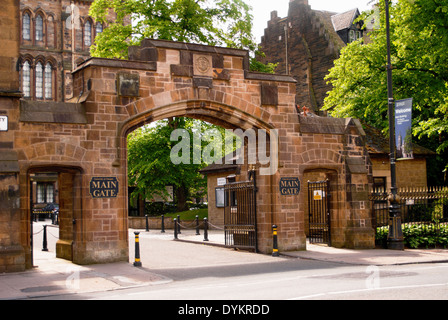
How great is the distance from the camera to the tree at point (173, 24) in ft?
106

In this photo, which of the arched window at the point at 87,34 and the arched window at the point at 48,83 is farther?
the arched window at the point at 87,34

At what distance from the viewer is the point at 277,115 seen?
1891 cm

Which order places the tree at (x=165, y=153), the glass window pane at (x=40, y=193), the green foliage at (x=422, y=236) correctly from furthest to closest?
the glass window pane at (x=40, y=193) → the tree at (x=165, y=153) → the green foliage at (x=422, y=236)

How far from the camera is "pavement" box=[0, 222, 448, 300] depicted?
1205cm

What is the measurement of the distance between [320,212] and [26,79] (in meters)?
47.1

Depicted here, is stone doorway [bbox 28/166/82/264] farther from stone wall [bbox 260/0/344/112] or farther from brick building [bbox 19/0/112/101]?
brick building [bbox 19/0/112/101]

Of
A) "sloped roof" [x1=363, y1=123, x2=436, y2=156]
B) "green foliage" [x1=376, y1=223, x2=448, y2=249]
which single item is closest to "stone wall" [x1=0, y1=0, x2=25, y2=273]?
"green foliage" [x1=376, y1=223, x2=448, y2=249]

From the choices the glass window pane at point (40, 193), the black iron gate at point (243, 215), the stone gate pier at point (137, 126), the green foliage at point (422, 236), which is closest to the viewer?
the stone gate pier at point (137, 126)

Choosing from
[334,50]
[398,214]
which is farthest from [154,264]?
[334,50]

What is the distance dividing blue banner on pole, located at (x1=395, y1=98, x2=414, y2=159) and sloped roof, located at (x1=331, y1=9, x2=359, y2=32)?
26.9 meters

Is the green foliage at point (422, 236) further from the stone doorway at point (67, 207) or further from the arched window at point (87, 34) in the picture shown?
the arched window at point (87, 34)

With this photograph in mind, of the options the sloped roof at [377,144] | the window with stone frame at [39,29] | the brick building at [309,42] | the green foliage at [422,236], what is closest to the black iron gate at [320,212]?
the green foliage at [422,236]

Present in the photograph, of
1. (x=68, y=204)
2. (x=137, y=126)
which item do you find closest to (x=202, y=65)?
(x=137, y=126)

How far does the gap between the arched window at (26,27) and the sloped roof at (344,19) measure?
33.4m
